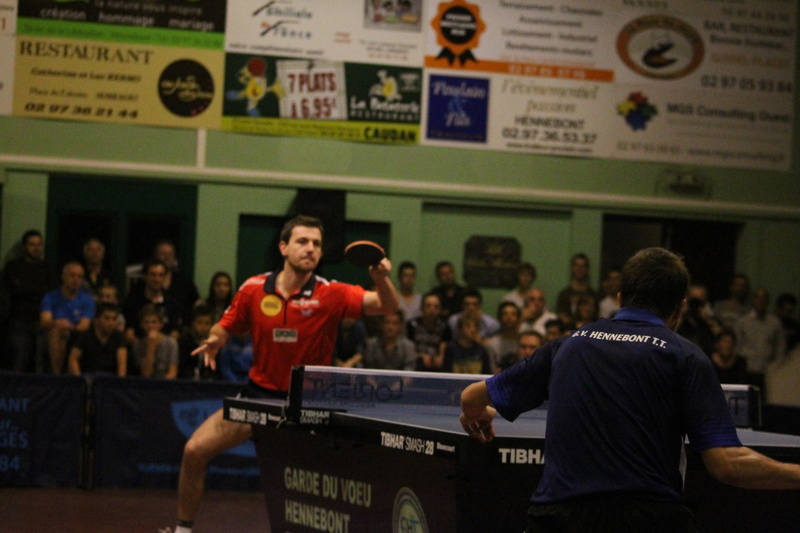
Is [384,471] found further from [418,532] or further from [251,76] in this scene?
[251,76]

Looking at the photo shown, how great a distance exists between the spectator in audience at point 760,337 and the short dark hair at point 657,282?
418 inches

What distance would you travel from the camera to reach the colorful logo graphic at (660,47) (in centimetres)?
1578

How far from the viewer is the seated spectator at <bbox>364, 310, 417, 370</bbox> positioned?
11820 mm

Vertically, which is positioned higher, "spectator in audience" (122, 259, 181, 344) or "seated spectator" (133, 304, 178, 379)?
"spectator in audience" (122, 259, 181, 344)

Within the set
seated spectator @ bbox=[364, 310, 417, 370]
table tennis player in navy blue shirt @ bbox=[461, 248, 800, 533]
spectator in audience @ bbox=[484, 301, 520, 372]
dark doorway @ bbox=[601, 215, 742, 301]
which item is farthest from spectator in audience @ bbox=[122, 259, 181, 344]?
table tennis player in navy blue shirt @ bbox=[461, 248, 800, 533]

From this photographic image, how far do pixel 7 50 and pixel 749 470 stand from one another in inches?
486

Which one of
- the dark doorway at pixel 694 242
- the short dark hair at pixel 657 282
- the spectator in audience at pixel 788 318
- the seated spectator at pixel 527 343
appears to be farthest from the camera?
the dark doorway at pixel 694 242

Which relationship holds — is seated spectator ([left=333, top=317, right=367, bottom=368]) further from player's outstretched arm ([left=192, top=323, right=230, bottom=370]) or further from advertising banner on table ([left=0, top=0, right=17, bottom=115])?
advertising banner on table ([left=0, top=0, right=17, bottom=115])

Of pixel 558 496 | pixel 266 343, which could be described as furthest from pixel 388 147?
pixel 558 496

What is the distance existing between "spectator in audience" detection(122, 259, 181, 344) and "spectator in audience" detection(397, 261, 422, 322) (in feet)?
8.95

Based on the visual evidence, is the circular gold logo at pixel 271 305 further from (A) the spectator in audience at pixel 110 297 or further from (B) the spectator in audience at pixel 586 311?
(B) the spectator in audience at pixel 586 311

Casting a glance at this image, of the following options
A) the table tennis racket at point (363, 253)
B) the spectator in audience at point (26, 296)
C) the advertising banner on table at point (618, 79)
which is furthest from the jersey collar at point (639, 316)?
the advertising banner on table at point (618, 79)

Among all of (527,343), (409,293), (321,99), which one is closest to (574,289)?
(409,293)

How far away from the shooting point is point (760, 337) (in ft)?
46.1
